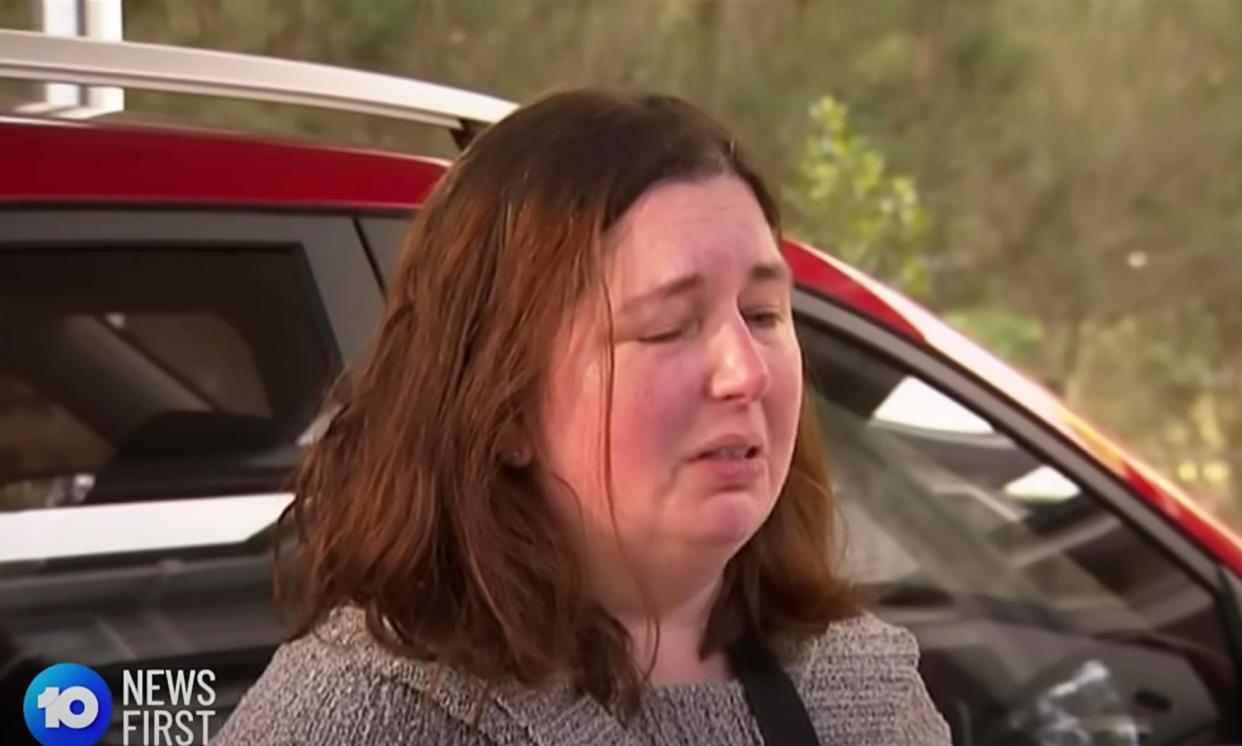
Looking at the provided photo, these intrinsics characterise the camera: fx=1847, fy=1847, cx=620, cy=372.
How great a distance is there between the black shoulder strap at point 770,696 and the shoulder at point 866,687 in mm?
24

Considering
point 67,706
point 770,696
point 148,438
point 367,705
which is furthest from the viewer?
point 148,438

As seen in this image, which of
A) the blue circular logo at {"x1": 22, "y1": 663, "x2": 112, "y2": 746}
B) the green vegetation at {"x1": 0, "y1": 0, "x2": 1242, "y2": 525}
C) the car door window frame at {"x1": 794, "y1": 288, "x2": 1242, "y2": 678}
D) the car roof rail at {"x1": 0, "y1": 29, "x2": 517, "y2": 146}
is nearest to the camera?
the blue circular logo at {"x1": 22, "y1": 663, "x2": 112, "y2": 746}

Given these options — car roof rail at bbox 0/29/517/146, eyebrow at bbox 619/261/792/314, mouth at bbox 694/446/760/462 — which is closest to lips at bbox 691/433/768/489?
mouth at bbox 694/446/760/462

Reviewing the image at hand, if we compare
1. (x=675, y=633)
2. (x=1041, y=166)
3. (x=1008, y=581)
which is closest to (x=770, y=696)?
(x=675, y=633)

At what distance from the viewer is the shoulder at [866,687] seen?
139 centimetres

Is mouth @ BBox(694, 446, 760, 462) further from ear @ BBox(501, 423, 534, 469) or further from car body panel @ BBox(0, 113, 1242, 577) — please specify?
car body panel @ BBox(0, 113, 1242, 577)

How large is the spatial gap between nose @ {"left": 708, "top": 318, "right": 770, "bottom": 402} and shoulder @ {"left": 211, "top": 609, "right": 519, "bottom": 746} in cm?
26

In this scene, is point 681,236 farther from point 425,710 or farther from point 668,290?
point 425,710

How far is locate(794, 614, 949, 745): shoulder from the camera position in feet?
4.58

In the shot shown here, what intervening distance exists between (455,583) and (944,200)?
3.69 meters

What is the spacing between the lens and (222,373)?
5.89 ft

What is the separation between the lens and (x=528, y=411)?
128 centimetres

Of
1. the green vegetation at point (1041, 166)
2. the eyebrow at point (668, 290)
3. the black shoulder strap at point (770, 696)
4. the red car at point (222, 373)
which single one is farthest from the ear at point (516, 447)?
the green vegetation at point (1041, 166)

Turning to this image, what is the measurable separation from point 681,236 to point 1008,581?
3.94 feet
